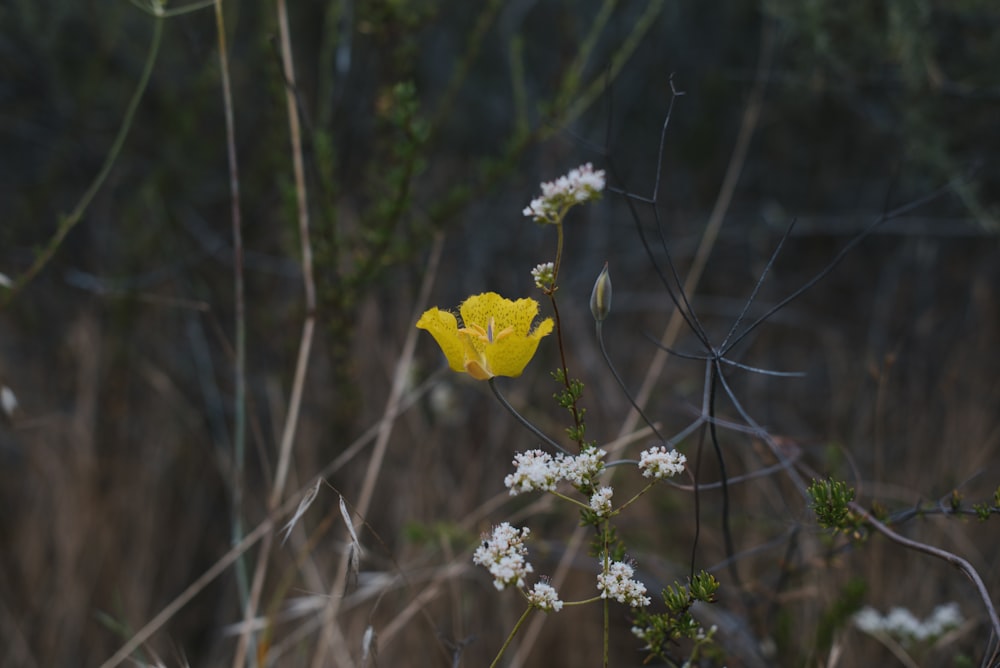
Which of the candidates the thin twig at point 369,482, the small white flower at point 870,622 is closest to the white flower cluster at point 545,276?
the thin twig at point 369,482

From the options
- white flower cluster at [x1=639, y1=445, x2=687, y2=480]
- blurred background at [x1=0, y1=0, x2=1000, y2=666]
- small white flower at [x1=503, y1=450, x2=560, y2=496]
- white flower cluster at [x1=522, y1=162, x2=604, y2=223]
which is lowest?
small white flower at [x1=503, y1=450, x2=560, y2=496]

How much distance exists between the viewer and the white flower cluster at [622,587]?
815 millimetres

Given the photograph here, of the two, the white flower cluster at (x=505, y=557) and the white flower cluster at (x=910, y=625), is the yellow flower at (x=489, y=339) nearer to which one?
the white flower cluster at (x=505, y=557)

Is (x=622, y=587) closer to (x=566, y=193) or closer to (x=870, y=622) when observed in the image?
(x=566, y=193)

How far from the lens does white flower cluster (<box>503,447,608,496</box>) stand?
2.66 ft

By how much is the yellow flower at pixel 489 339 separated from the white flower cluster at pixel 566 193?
0.12 meters

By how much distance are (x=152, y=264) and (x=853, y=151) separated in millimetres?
2455

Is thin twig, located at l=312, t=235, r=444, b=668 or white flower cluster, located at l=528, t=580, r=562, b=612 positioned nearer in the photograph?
white flower cluster, located at l=528, t=580, r=562, b=612

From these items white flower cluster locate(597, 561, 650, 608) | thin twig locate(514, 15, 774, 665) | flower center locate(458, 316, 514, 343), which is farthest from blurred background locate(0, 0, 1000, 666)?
white flower cluster locate(597, 561, 650, 608)

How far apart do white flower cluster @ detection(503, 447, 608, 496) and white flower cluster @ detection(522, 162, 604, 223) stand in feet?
0.78

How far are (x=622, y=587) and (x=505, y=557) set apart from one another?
4.7 inches

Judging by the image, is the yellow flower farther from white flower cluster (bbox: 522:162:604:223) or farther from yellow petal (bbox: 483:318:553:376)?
white flower cluster (bbox: 522:162:604:223)

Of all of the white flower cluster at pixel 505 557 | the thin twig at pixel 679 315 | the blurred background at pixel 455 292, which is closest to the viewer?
the white flower cluster at pixel 505 557

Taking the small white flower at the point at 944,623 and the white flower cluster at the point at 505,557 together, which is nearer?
the white flower cluster at the point at 505,557
